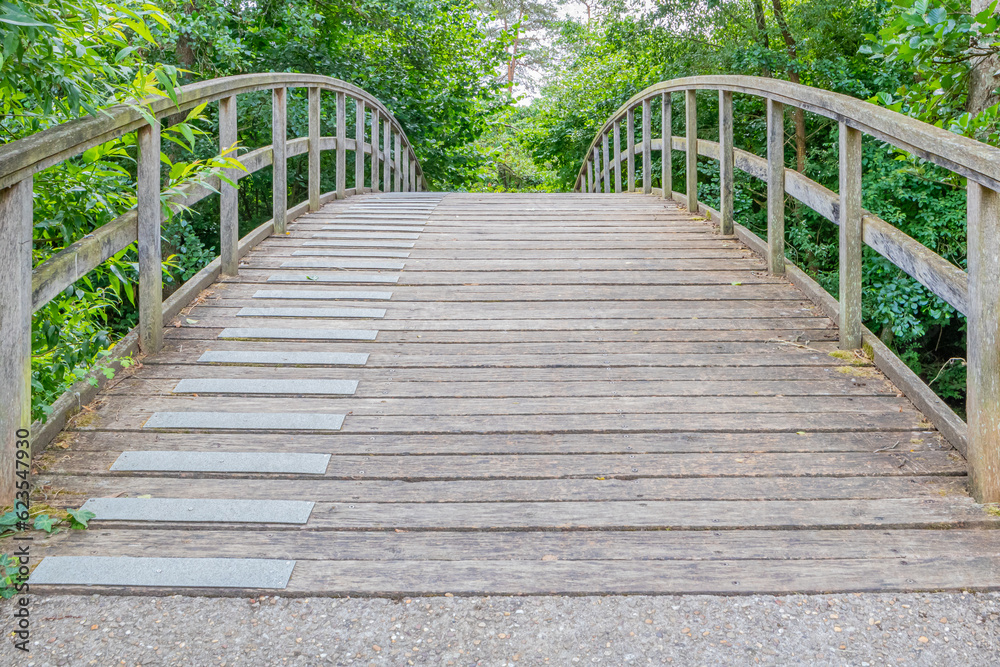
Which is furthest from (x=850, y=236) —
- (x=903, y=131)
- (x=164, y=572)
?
(x=164, y=572)

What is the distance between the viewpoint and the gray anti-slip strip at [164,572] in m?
1.90

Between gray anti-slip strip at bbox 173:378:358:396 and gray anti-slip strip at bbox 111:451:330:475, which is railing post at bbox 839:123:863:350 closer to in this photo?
gray anti-slip strip at bbox 173:378:358:396

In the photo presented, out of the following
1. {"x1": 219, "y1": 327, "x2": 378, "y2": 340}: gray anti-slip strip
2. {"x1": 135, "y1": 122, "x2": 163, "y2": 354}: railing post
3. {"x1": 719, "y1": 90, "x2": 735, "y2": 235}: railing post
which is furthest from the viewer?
{"x1": 719, "y1": 90, "x2": 735, "y2": 235}: railing post

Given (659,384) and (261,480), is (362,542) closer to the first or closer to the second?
A: (261,480)

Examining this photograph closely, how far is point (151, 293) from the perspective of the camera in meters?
3.29

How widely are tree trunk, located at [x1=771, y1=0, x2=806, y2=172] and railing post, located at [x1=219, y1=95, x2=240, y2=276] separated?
7953mm

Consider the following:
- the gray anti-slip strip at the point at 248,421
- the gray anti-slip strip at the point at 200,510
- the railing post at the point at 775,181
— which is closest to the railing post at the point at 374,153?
the railing post at the point at 775,181

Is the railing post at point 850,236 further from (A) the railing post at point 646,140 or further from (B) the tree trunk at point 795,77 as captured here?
(B) the tree trunk at point 795,77

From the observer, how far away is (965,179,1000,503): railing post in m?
2.21

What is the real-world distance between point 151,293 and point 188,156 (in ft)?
22.3

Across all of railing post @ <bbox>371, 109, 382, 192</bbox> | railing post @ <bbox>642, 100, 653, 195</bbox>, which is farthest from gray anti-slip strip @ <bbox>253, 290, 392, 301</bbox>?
railing post @ <bbox>371, 109, 382, 192</bbox>

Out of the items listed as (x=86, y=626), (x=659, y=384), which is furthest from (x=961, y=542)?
(x=86, y=626)

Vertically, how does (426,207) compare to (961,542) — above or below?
above

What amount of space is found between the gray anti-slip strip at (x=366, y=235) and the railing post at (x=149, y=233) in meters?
1.96
